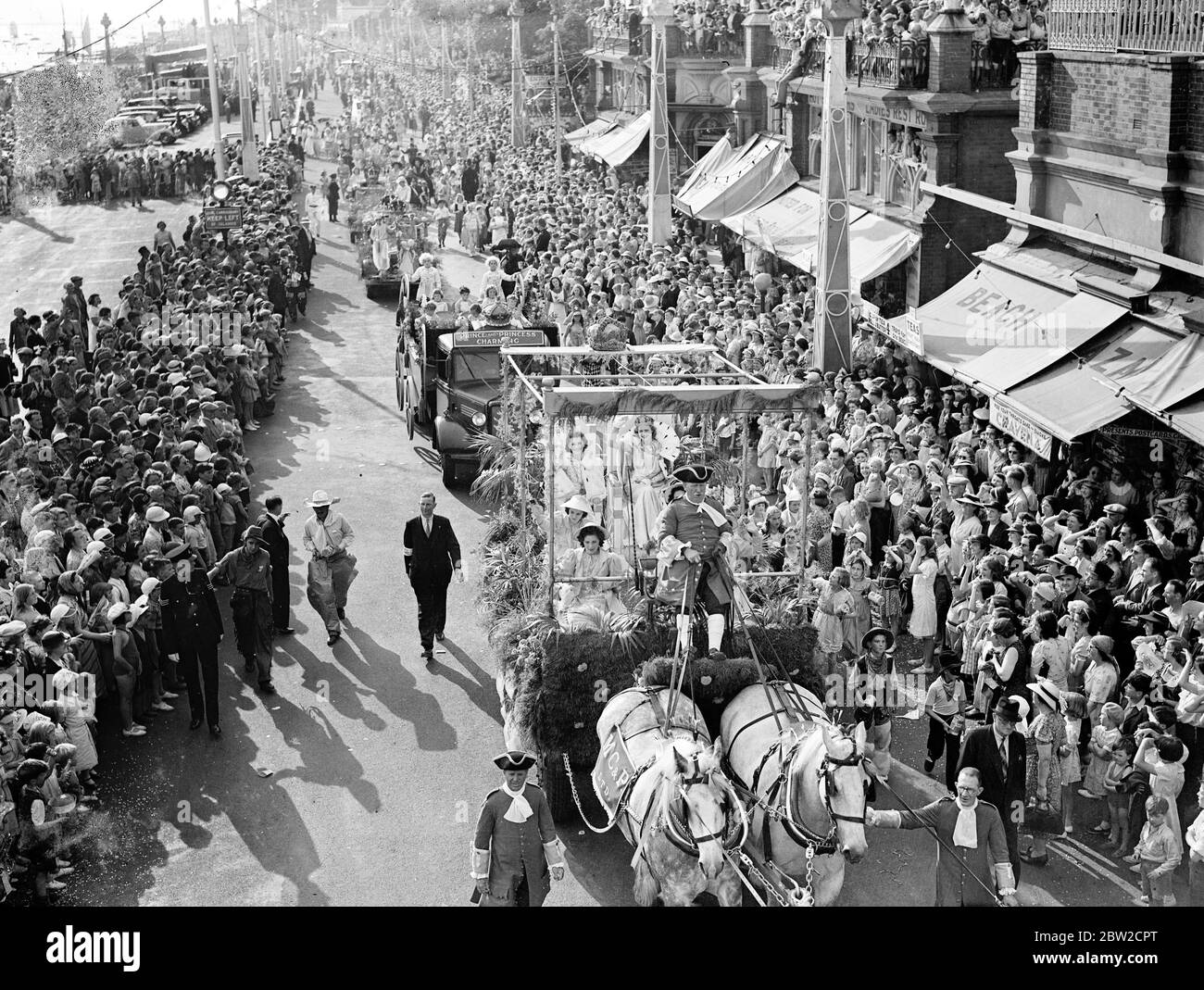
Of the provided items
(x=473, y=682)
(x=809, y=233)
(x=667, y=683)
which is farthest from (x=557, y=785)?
(x=809, y=233)

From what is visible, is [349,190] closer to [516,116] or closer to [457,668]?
[516,116]

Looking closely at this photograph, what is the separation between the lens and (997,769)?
32.7 feet

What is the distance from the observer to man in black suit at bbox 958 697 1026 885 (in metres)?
9.87

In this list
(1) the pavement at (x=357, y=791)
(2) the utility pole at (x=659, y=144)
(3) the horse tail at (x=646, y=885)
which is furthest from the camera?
(2) the utility pole at (x=659, y=144)

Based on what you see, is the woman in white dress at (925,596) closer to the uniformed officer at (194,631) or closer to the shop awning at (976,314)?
the shop awning at (976,314)

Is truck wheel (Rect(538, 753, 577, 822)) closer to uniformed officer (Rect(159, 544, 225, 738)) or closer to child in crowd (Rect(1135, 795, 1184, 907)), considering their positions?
uniformed officer (Rect(159, 544, 225, 738))

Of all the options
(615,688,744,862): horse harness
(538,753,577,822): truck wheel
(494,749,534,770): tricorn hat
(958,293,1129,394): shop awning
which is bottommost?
(538,753,577,822): truck wheel

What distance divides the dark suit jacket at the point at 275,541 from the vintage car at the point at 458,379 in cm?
488

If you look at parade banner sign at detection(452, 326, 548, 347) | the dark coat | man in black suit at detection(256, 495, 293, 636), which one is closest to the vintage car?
parade banner sign at detection(452, 326, 548, 347)

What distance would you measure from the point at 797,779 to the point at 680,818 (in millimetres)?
708

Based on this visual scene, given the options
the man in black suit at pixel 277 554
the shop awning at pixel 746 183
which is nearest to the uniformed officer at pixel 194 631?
the man in black suit at pixel 277 554

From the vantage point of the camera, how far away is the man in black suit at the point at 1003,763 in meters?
9.87

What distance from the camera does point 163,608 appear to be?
13234 mm

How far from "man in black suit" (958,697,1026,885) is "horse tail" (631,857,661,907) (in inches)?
82.4
